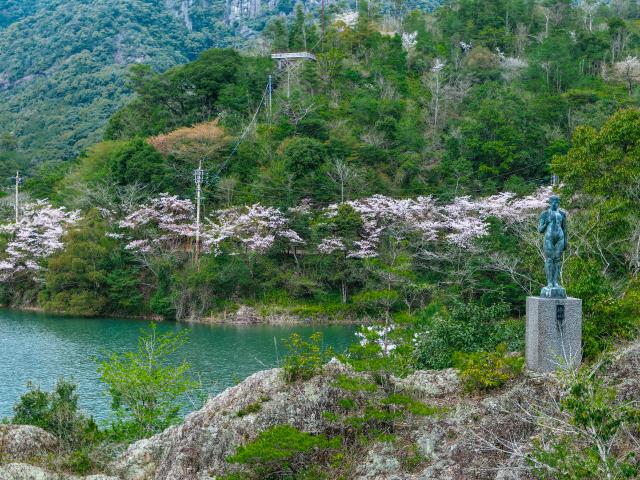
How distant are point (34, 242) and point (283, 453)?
31477mm

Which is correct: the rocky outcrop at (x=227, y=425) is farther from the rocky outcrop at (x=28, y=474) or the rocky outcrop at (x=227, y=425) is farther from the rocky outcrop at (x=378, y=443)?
the rocky outcrop at (x=28, y=474)

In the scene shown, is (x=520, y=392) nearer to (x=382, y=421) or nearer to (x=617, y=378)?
(x=617, y=378)

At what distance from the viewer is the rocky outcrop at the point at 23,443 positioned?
796 cm

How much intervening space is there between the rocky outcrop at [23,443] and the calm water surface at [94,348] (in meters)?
4.55

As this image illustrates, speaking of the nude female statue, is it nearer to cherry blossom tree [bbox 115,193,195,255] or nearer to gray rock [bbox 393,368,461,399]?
gray rock [bbox 393,368,461,399]

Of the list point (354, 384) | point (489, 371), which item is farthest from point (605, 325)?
point (354, 384)

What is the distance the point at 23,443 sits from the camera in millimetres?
8133

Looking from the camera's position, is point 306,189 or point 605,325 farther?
point 306,189

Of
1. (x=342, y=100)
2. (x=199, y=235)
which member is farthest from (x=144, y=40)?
(x=199, y=235)

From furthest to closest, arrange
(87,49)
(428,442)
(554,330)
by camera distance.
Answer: (87,49)
(554,330)
(428,442)

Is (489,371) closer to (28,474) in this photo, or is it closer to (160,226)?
(28,474)

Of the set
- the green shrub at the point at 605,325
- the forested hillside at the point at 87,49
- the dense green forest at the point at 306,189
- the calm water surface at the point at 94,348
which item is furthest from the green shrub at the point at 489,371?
the forested hillside at the point at 87,49

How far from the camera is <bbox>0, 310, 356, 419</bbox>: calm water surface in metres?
16.2

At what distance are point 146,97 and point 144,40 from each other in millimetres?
34640
